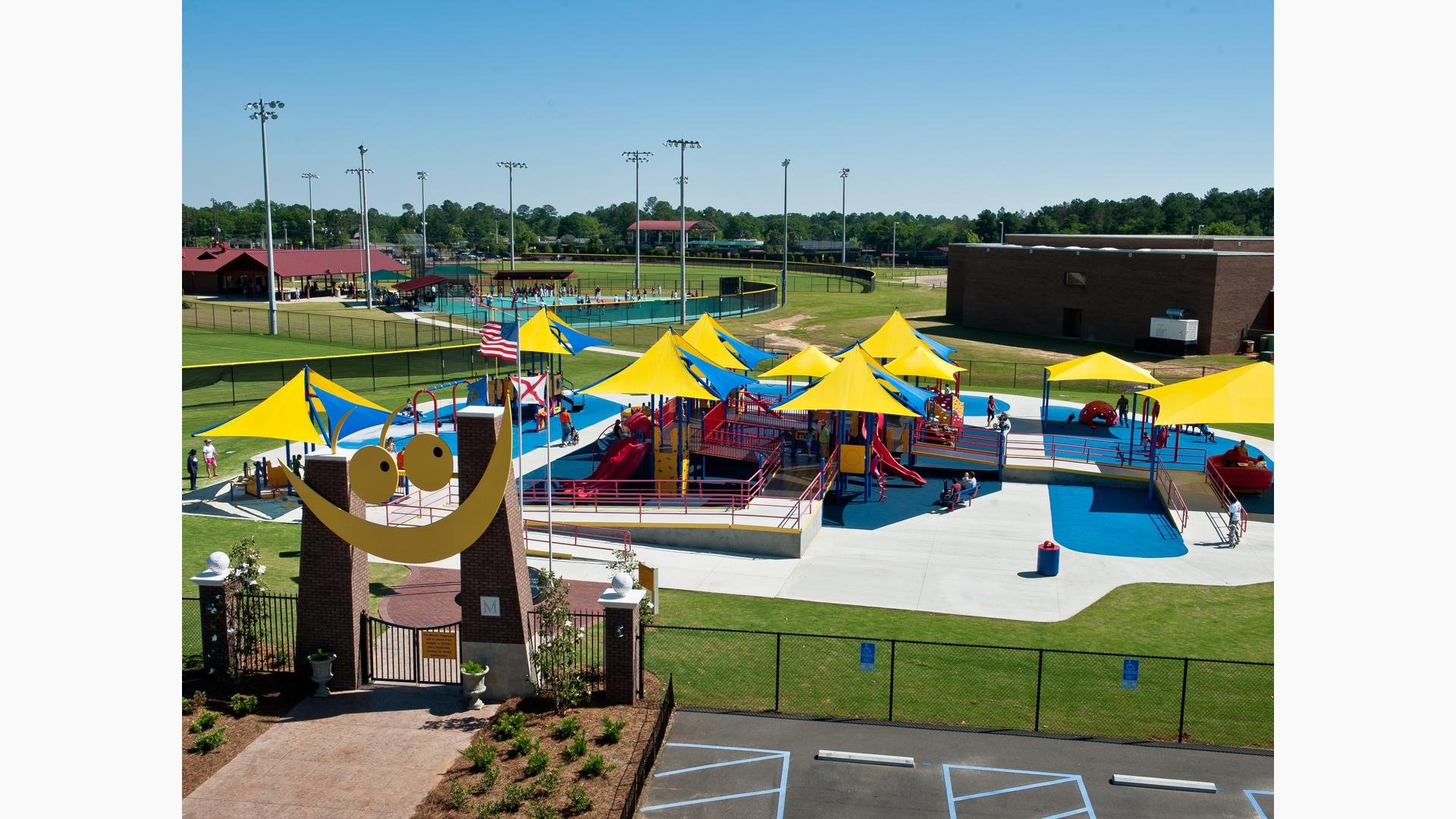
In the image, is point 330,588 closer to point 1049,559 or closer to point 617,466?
point 617,466

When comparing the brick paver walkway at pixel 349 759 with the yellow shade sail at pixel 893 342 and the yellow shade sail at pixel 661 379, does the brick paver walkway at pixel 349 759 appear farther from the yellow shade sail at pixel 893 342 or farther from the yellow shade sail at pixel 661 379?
the yellow shade sail at pixel 893 342

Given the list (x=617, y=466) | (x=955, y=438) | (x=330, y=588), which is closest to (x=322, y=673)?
(x=330, y=588)

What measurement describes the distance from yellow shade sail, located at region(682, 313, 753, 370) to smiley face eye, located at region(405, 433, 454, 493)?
22.8 metres

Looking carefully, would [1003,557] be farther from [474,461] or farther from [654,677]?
[474,461]

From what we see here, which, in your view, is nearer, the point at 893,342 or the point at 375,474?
the point at 375,474

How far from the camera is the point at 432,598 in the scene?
23531 mm

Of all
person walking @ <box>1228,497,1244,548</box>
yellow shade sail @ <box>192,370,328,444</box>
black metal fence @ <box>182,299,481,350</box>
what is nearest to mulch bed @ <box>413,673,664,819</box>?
yellow shade sail @ <box>192,370,328,444</box>

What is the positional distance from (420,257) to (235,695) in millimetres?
98952

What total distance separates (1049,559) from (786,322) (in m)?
56.0

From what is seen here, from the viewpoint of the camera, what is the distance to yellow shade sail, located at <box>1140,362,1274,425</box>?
29906mm

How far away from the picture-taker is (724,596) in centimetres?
2389

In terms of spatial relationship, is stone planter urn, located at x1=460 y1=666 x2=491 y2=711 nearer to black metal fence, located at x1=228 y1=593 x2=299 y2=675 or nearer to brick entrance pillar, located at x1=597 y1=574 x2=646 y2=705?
brick entrance pillar, located at x1=597 y1=574 x2=646 y2=705

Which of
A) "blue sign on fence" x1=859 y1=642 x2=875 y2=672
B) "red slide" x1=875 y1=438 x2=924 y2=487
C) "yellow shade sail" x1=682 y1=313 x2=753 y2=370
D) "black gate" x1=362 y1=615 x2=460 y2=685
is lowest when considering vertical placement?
"black gate" x1=362 y1=615 x2=460 y2=685

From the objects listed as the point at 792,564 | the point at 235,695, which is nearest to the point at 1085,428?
the point at 792,564
